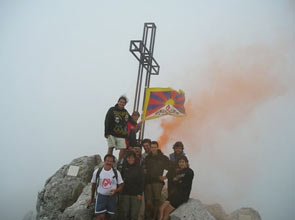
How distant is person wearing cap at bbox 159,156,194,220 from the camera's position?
4759 millimetres

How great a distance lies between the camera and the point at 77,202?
546 centimetres

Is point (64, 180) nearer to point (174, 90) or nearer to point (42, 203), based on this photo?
point (42, 203)

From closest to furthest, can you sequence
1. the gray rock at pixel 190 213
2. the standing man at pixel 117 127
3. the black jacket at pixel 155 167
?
the gray rock at pixel 190 213, the black jacket at pixel 155 167, the standing man at pixel 117 127

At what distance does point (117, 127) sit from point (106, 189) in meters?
1.66

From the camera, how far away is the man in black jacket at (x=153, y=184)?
16.7ft

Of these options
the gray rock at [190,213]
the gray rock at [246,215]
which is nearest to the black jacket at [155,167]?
the gray rock at [190,213]

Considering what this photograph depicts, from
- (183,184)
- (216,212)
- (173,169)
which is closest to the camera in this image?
(183,184)

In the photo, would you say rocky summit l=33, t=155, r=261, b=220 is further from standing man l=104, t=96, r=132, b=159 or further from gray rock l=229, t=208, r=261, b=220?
standing man l=104, t=96, r=132, b=159

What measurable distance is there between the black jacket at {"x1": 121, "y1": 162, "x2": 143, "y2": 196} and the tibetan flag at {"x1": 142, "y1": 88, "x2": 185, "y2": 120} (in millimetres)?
2537

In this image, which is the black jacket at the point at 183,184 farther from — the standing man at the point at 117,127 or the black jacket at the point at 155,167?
the standing man at the point at 117,127

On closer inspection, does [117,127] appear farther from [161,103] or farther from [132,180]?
[161,103]

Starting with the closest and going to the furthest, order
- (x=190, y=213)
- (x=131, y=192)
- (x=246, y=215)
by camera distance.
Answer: (x=131, y=192)
(x=190, y=213)
(x=246, y=215)

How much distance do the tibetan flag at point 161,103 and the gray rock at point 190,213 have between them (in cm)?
299

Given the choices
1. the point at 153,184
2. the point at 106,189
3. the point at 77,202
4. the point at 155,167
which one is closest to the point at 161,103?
the point at 155,167
